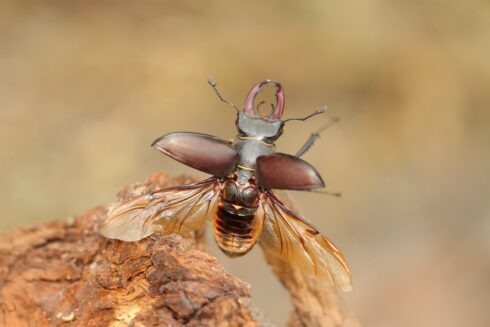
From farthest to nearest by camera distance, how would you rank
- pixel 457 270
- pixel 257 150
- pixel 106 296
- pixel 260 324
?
1. pixel 457 270
2. pixel 257 150
3. pixel 106 296
4. pixel 260 324

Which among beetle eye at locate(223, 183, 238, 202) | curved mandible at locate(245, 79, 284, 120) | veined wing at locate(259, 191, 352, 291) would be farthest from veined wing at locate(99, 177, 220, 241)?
curved mandible at locate(245, 79, 284, 120)

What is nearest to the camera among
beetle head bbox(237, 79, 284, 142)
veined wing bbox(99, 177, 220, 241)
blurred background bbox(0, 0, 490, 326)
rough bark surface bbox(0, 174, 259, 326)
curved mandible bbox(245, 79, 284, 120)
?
rough bark surface bbox(0, 174, 259, 326)

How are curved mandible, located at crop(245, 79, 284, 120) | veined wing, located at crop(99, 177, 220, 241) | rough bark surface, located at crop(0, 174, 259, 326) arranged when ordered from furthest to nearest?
curved mandible, located at crop(245, 79, 284, 120) → veined wing, located at crop(99, 177, 220, 241) → rough bark surface, located at crop(0, 174, 259, 326)

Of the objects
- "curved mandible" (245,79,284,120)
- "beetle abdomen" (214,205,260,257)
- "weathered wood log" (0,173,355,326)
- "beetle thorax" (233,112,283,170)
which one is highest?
"curved mandible" (245,79,284,120)

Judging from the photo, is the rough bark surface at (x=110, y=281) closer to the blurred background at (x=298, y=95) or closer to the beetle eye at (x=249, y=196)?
the beetle eye at (x=249, y=196)

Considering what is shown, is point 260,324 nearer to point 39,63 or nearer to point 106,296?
point 106,296

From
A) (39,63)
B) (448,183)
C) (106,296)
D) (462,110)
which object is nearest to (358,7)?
(462,110)

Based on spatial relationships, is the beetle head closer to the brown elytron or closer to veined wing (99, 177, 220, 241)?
the brown elytron
